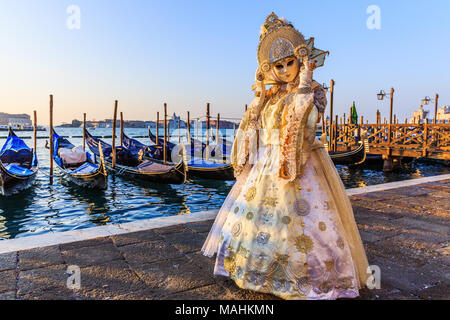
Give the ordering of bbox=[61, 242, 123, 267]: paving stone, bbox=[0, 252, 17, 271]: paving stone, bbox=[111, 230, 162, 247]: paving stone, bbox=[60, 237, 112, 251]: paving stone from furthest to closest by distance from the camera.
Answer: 1. bbox=[111, 230, 162, 247]: paving stone
2. bbox=[60, 237, 112, 251]: paving stone
3. bbox=[61, 242, 123, 267]: paving stone
4. bbox=[0, 252, 17, 271]: paving stone

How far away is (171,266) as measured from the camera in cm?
204

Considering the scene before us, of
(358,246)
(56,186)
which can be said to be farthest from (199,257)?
(56,186)

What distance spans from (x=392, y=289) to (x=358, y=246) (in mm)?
318

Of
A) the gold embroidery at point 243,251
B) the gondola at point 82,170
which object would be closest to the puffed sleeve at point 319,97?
the gold embroidery at point 243,251

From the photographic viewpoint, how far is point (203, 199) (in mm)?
9180

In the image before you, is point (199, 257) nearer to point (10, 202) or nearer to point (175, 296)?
point (175, 296)

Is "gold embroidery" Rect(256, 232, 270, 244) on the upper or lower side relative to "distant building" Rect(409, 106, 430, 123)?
lower

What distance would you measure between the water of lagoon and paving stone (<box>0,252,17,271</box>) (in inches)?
163

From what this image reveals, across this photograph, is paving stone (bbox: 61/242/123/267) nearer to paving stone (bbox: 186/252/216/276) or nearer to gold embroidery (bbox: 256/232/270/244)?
paving stone (bbox: 186/252/216/276)

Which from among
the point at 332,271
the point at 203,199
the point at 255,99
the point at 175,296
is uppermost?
the point at 255,99

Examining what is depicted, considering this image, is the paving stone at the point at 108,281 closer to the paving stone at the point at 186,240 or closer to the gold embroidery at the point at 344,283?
the paving stone at the point at 186,240

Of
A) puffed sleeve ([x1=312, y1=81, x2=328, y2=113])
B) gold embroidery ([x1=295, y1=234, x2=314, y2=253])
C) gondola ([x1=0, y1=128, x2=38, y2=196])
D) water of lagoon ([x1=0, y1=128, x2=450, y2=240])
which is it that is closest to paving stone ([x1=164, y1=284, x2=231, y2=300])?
gold embroidery ([x1=295, y1=234, x2=314, y2=253])

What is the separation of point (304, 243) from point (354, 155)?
13.0 meters

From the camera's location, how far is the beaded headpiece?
1.78m
